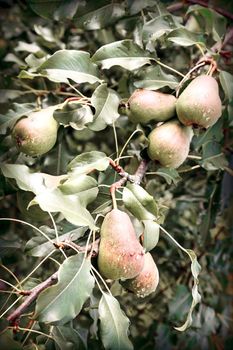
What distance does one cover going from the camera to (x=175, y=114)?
77cm

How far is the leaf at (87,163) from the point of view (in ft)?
2.25

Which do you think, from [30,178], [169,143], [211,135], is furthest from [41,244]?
[211,135]

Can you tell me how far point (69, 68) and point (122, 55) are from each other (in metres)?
0.08

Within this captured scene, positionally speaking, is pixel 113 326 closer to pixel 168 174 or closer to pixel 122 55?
pixel 168 174

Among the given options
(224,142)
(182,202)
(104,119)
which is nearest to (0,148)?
(104,119)

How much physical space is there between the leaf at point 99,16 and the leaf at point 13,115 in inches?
7.1

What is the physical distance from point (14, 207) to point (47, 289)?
790mm

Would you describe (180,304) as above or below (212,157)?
below

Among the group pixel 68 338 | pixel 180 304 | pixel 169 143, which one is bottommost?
pixel 180 304

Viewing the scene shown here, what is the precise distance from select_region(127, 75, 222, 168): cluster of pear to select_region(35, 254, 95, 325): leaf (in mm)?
202

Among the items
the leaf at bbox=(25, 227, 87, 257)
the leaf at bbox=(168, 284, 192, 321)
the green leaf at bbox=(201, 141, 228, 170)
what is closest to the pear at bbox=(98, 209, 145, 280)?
the leaf at bbox=(25, 227, 87, 257)

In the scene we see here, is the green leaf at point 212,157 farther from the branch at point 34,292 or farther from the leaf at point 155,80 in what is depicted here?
the branch at point 34,292

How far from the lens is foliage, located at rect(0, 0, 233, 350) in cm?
65

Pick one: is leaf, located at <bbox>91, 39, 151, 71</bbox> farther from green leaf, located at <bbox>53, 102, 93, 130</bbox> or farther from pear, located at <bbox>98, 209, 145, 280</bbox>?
pear, located at <bbox>98, 209, 145, 280</bbox>
